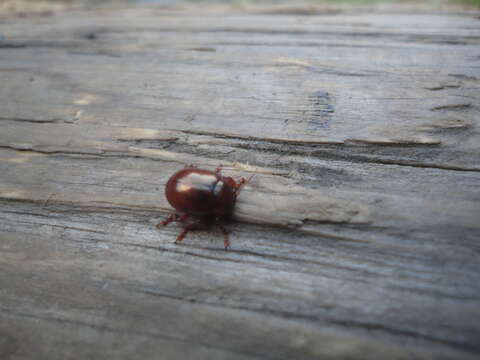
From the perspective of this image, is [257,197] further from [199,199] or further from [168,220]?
[168,220]

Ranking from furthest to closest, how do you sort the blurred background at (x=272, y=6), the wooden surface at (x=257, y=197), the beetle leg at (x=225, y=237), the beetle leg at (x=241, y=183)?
the blurred background at (x=272, y=6)
the beetle leg at (x=241, y=183)
the beetle leg at (x=225, y=237)
the wooden surface at (x=257, y=197)

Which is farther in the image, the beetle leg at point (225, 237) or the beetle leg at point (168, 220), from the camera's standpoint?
the beetle leg at point (168, 220)

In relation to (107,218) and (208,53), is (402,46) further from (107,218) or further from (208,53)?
(107,218)

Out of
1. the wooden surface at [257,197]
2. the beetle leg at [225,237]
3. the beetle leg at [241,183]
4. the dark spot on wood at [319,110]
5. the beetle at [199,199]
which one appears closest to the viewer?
the wooden surface at [257,197]

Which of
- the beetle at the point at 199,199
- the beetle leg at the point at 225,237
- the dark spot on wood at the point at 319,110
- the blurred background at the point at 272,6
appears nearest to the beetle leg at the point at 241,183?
the beetle at the point at 199,199

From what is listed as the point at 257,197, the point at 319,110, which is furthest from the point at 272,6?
the point at 257,197

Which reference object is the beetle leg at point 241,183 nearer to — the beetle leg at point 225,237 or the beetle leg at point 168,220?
the beetle leg at point 225,237

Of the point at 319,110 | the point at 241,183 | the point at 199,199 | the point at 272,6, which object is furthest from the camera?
the point at 272,6
